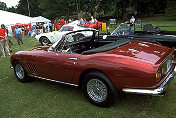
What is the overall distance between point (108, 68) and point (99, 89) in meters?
0.50

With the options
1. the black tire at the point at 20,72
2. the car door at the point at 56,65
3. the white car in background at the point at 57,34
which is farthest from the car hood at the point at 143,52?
the white car in background at the point at 57,34

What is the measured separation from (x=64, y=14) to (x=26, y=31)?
22.5 m

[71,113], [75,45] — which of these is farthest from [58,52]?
[71,113]

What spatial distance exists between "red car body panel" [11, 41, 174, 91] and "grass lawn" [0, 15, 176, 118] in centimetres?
45

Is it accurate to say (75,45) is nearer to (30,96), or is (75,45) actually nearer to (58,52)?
(58,52)

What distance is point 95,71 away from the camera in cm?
294

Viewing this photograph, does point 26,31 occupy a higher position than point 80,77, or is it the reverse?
point 26,31

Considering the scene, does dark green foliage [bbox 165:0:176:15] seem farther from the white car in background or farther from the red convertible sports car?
the red convertible sports car

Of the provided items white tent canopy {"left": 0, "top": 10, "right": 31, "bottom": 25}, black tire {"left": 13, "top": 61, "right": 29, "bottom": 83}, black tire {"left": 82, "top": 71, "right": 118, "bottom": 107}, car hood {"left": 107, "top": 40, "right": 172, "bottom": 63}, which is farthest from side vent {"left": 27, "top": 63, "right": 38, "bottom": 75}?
white tent canopy {"left": 0, "top": 10, "right": 31, "bottom": 25}

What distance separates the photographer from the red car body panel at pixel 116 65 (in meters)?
2.49

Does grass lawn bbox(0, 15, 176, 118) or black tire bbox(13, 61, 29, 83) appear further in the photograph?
black tire bbox(13, 61, 29, 83)

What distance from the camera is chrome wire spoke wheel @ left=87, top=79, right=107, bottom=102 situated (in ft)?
9.68

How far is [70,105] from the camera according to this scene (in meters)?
3.30

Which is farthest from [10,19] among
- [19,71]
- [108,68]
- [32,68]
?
[108,68]
